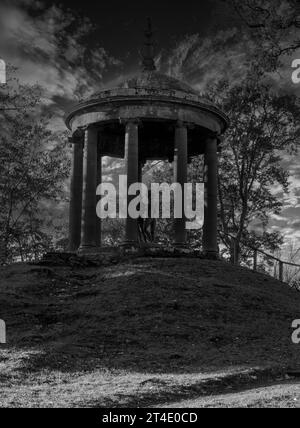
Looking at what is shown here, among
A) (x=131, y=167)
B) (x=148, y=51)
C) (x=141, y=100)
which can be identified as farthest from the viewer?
(x=148, y=51)

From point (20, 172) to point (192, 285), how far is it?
81.0 ft

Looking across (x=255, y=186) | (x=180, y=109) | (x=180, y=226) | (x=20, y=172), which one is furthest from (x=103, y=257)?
(x=255, y=186)

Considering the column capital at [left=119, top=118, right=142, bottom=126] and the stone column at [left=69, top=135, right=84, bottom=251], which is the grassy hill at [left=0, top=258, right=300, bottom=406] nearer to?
the stone column at [left=69, top=135, right=84, bottom=251]

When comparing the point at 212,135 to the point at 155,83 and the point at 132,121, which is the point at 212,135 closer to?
the point at 155,83

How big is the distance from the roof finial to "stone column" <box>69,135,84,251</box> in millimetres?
5230

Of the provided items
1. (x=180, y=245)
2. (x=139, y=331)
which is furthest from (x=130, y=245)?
(x=139, y=331)

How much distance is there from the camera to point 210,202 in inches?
1104

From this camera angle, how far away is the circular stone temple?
25.9 m

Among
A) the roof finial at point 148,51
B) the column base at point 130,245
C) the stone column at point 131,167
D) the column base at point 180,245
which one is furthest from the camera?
the roof finial at point 148,51

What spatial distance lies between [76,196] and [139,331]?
14.6 meters

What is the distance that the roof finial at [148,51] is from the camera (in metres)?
29.6

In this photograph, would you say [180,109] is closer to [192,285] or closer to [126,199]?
[126,199]
